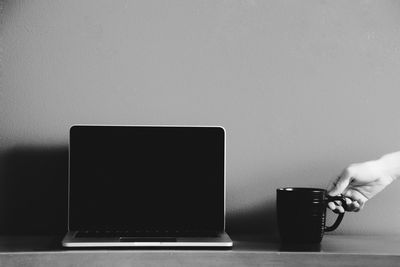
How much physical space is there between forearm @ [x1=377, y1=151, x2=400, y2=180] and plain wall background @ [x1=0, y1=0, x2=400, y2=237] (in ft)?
0.24

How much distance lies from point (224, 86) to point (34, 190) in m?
0.43

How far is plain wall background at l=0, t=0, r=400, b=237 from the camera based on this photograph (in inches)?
43.4

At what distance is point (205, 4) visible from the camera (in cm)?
114

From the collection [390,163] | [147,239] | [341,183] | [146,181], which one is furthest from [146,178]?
[390,163]

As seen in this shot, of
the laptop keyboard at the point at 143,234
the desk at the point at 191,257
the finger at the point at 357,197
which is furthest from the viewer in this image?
the finger at the point at 357,197

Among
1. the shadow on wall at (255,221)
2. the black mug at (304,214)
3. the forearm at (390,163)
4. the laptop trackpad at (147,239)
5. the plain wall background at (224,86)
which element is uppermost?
the plain wall background at (224,86)

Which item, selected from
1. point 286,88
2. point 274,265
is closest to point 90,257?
point 274,265

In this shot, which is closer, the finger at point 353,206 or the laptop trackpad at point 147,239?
the laptop trackpad at point 147,239

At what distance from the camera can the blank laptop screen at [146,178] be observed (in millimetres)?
993

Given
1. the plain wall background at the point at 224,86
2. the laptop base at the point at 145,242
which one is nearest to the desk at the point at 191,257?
the laptop base at the point at 145,242

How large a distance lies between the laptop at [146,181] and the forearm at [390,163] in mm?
318

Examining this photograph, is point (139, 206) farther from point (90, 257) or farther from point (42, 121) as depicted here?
point (42, 121)

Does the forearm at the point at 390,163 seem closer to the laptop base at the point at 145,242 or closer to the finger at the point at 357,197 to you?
the finger at the point at 357,197

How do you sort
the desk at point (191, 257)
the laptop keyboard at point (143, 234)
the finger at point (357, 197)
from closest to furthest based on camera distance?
1. the desk at point (191, 257)
2. the laptop keyboard at point (143, 234)
3. the finger at point (357, 197)
